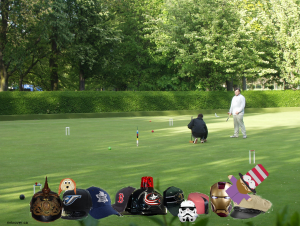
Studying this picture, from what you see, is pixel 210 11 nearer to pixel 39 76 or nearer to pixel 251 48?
pixel 251 48

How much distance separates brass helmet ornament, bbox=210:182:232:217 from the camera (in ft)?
16.4

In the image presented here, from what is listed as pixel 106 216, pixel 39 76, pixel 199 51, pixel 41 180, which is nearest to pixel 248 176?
pixel 106 216

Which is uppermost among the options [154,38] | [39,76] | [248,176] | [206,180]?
[154,38]

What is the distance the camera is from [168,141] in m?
14.7

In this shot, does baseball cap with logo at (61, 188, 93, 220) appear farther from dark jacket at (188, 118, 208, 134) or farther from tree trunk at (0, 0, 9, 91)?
tree trunk at (0, 0, 9, 91)

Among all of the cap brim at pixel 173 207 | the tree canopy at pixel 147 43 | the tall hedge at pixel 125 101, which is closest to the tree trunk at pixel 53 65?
the tree canopy at pixel 147 43

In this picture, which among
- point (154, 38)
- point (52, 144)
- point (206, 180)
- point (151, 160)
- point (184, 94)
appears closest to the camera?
point (206, 180)

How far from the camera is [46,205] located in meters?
4.71

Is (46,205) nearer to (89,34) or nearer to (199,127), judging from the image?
(199,127)

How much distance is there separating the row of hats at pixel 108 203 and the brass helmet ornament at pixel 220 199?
0.01 meters

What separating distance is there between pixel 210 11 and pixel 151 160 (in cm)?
3124

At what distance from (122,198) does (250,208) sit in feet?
5.87

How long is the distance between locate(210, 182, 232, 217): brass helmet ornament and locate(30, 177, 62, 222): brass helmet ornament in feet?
6.67

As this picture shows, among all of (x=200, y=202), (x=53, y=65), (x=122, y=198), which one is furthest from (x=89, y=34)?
(x=200, y=202)
